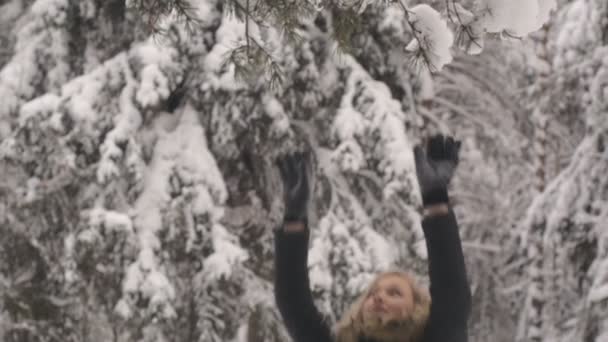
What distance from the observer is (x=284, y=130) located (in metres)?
6.40

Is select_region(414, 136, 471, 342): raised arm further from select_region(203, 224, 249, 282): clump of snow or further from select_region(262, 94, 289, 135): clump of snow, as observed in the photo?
select_region(262, 94, 289, 135): clump of snow

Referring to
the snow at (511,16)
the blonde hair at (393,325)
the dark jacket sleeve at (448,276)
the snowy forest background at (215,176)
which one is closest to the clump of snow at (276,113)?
the snowy forest background at (215,176)

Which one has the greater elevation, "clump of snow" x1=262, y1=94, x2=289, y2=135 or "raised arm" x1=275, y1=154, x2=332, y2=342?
"clump of snow" x1=262, y1=94, x2=289, y2=135

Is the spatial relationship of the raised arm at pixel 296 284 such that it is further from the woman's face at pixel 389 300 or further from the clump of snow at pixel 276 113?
the clump of snow at pixel 276 113

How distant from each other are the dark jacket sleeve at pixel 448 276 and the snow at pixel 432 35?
70 cm

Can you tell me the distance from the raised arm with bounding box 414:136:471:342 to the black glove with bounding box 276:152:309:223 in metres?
0.43

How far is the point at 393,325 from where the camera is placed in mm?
2049

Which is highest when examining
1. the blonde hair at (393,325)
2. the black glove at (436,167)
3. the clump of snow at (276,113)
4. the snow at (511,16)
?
the clump of snow at (276,113)

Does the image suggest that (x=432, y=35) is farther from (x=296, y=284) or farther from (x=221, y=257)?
(x=221, y=257)

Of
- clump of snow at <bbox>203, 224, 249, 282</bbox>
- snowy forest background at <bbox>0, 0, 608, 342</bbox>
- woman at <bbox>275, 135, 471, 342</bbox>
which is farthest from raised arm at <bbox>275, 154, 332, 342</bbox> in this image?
clump of snow at <bbox>203, 224, 249, 282</bbox>

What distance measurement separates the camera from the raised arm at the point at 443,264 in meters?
1.88

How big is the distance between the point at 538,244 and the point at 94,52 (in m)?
4.42

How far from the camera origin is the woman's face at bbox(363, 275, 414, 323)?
Result: 205 centimetres

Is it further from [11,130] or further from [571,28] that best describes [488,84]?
[11,130]
